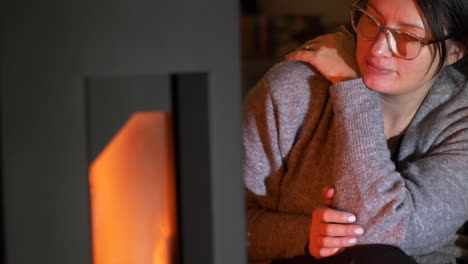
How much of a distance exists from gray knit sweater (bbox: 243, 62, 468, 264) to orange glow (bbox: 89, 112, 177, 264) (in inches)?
17.7

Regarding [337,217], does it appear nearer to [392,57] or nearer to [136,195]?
[392,57]

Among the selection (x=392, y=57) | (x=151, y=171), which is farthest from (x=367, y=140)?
(x=151, y=171)

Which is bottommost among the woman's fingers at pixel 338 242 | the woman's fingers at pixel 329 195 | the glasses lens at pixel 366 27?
the woman's fingers at pixel 338 242

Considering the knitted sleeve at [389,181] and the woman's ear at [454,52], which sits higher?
the woman's ear at [454,52]

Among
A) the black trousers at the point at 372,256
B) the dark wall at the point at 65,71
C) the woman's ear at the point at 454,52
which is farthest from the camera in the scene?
the woman's ear at the point at 454,52

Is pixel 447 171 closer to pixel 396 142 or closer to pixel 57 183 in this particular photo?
pixel 396 142

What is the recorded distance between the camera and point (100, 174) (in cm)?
82

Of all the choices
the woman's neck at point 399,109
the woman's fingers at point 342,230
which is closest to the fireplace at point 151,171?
the woman's fingers at point 342,230

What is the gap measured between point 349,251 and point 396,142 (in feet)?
1.06

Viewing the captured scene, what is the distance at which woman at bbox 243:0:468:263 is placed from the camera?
1186mm

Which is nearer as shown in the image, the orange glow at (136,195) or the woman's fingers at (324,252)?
the orange glow at (136,195)

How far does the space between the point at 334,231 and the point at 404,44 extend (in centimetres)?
36

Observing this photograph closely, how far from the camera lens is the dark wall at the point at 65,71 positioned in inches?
29.2

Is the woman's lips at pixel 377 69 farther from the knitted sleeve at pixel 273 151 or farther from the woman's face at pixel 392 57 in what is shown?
the knitted sleeve at pixel 273 151
